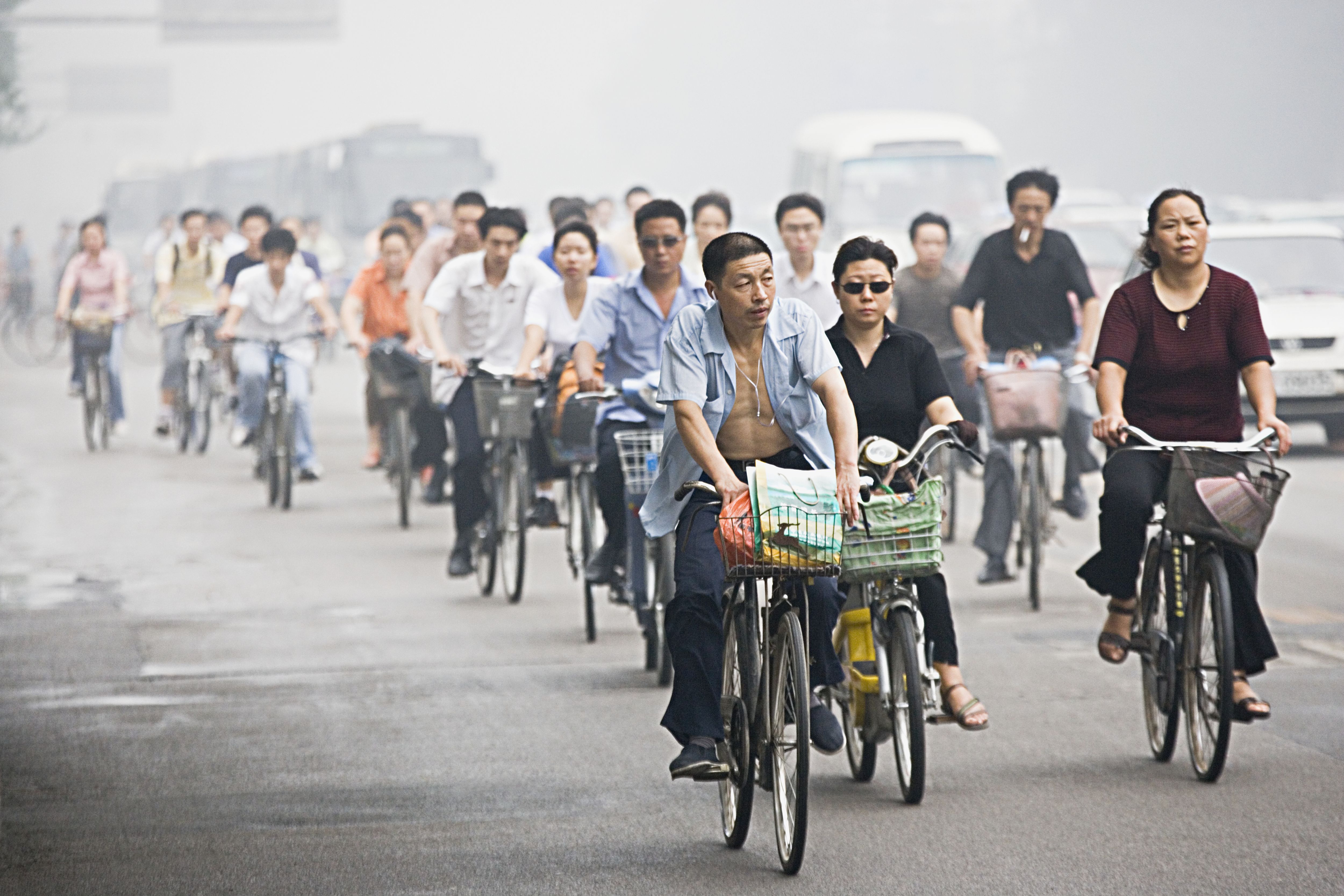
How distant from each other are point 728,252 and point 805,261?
183 inches

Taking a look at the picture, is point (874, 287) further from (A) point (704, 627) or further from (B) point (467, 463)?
(B) point (467, 463)

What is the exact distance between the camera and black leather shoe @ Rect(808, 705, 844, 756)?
19.8ft

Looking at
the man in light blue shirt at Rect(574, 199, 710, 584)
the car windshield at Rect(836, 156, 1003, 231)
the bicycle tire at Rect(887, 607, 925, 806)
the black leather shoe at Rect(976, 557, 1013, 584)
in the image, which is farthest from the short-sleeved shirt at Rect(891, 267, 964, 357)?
the car windshield at Rect(836, 156, 1003, 231)

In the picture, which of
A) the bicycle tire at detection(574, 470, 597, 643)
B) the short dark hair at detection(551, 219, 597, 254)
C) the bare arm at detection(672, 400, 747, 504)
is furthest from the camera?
the short dark hair at detection(551, 219, 597, 254)

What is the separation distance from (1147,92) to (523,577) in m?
49.8

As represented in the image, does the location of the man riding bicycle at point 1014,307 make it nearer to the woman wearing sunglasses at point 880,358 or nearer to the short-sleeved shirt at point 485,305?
the short-sleeved shirt at point 485,305

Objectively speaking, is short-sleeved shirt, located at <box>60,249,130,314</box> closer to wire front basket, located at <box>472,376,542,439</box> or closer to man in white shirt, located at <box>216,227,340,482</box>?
man in white shirt, located at <box>216,227,340,482</box>

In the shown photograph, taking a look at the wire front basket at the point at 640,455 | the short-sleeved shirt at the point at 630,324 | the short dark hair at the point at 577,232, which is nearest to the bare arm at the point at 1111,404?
the wire front basket at the point at 640,455

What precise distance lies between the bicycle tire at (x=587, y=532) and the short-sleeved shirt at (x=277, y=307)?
5.84 m

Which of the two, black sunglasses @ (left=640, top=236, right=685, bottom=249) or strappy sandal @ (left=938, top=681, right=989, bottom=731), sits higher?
black sunglasses @ (left=640, top=236, right=685, bottom=249)

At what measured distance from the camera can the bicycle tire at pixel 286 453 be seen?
48.8 feet

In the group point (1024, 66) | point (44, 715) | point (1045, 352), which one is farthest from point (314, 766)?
point (1024, 66)

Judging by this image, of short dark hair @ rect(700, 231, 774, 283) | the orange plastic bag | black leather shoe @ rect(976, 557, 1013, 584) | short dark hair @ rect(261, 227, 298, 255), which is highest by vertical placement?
short dark hair @ rect(700, 231, 774, 283)

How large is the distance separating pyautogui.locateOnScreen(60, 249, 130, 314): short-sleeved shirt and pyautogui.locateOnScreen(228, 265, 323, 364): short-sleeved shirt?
449cm
